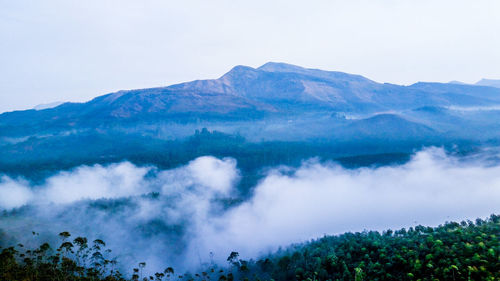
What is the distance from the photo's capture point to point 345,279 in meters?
61.8

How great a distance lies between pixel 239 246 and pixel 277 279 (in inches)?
2291

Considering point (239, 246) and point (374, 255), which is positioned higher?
point (374, 255)

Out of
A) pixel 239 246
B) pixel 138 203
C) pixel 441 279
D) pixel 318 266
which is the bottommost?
pixel 239 246

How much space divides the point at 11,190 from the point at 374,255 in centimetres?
19860

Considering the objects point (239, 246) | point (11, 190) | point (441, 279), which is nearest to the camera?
point (441, 279)

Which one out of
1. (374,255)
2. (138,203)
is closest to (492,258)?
(374,255)

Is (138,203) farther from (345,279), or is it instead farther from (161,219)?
(345,279)

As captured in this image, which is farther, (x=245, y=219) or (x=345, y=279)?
(x=245, y=219)

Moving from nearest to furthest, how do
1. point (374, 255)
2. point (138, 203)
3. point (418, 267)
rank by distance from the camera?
1. point (418, 267)
2. point (374, 255)
3. point (138, 203)

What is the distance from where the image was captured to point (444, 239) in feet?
215

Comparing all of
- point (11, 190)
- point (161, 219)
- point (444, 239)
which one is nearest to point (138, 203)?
point (161, 219)

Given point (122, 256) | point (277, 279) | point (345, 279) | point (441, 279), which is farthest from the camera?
point (122, 256)

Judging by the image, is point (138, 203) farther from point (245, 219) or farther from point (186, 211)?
point (245, 219)

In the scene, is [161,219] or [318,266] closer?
[318,266]
